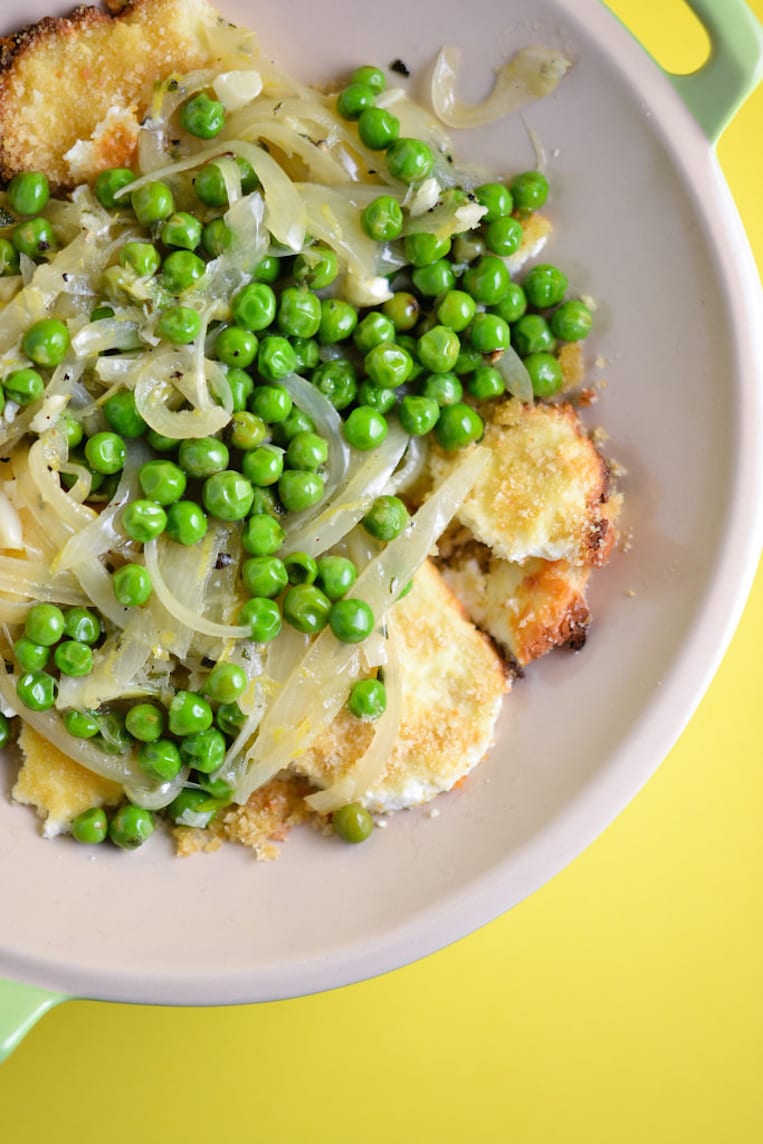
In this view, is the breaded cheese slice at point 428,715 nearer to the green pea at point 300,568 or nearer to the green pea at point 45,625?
the green pea at point 300,568

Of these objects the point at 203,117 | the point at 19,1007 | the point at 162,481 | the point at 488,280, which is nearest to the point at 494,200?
the point at 488,280

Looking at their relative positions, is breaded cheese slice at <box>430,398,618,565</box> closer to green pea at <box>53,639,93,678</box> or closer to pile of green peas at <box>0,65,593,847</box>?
pile of green peas at <box>0,65,593,847</box>

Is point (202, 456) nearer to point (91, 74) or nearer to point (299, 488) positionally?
point (299, 488)

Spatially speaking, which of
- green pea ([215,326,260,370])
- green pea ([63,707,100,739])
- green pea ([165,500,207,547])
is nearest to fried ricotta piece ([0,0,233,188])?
green pea ([215,326,260,370])

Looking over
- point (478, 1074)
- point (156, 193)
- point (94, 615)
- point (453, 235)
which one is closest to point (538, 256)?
point (453, 235)

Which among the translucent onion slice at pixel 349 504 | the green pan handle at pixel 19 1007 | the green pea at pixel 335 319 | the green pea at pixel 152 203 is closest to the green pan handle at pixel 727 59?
the green pea at pixel 335 319
